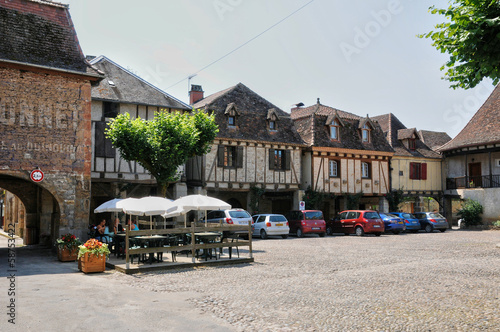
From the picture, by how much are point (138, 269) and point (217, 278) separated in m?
2.22

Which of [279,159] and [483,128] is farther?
[483,128]

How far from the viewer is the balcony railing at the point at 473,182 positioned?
109 feet

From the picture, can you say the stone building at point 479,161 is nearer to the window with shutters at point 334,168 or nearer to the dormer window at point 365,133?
the dormer window at point 365,133

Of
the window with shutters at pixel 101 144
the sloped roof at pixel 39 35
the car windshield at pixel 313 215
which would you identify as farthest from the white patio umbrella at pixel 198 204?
the car windshield at pixel 313 215

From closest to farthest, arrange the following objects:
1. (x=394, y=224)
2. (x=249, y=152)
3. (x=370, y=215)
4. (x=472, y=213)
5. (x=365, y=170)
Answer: (x=370, y=215) → (x=394, y=224) → (x=249, y=152) → (x=472, y=213) → (x=365, y=170)

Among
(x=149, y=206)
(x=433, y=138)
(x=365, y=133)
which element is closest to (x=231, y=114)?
(x=365, y=133)

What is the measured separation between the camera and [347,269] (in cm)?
1153

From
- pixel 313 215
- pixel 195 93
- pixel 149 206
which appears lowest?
pixel 313 215

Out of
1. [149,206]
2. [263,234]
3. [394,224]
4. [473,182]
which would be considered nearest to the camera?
[149,206]

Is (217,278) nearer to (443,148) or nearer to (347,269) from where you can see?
(347,269)

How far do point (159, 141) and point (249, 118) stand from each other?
12.0 m

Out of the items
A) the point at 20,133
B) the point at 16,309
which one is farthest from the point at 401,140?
the point at 16,309

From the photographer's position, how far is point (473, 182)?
1375 inches

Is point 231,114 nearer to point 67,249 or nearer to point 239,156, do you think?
point 239,156
